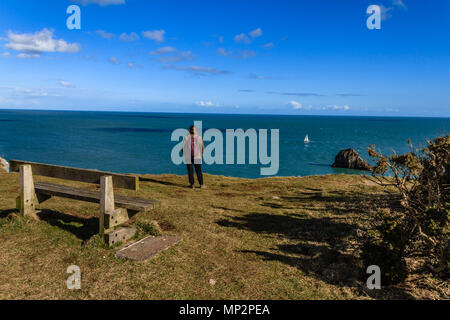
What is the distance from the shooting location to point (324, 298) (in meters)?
4.85

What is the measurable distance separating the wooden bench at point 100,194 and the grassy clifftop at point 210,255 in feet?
1.35

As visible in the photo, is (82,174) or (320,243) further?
(320,243)

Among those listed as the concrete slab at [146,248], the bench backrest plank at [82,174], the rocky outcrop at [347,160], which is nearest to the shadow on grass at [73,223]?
the concrete slab at [146,248]

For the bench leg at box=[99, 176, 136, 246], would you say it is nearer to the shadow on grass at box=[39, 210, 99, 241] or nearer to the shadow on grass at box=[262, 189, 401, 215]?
the shadow on grass at box=[39, 210, 99, 241]

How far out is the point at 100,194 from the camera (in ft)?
20.9

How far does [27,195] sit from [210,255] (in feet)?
16.1

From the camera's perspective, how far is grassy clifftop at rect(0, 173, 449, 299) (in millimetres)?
4988

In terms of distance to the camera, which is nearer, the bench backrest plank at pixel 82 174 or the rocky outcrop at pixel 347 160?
the bench backrest plank at pixel 82 174

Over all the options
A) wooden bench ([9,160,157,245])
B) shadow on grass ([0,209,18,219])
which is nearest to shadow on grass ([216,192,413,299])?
wooden bench ([9,160,157,245])

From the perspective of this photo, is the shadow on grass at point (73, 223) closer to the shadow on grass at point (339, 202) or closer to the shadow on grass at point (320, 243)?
the shadow on grass at point (320, 243)

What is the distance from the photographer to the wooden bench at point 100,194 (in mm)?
6254

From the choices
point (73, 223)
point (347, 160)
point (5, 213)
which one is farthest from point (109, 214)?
point (347, 160)

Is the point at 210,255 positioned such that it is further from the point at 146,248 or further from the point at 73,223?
the point at 73,223

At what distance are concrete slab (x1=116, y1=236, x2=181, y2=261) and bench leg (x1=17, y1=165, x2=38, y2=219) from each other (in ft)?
10.2
